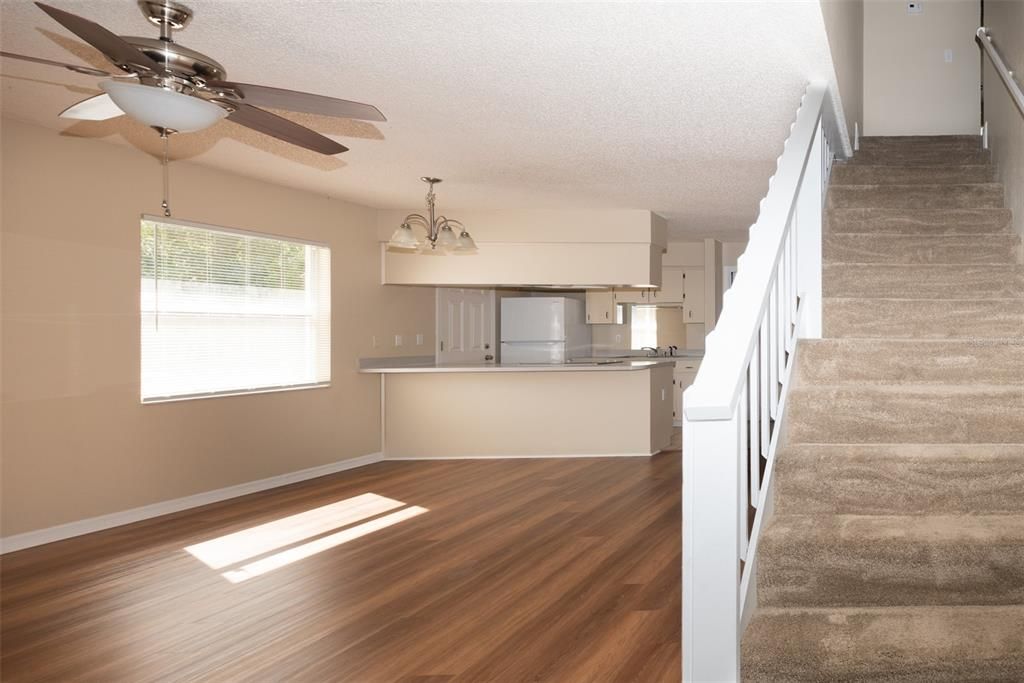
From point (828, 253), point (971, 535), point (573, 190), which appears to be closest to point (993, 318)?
point (828, 253)

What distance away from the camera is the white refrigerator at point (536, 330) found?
32.4 ft

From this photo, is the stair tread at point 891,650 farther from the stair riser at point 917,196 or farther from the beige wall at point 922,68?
the beige wall at point 922,68

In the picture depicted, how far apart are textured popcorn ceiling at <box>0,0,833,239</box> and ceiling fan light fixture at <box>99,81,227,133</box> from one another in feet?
1.87

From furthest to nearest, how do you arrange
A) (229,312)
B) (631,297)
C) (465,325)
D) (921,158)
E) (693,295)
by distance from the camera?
(631,297) → (693,295) → (465,325) → (229,312) → (921,158)

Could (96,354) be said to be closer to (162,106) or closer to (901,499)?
(162,106)

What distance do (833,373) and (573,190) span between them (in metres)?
3.73

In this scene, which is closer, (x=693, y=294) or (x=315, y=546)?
(x=315, y=546)

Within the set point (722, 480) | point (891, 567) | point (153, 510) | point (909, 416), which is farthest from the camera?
point (153, 510)

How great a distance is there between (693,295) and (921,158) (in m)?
4.77

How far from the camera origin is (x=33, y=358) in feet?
15.3

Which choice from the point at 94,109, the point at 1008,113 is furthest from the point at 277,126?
the point at 1008,113

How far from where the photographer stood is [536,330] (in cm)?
994

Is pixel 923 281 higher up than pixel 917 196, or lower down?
lower down

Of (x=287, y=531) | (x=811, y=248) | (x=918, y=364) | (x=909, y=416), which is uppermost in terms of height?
(x=811, y=248)
